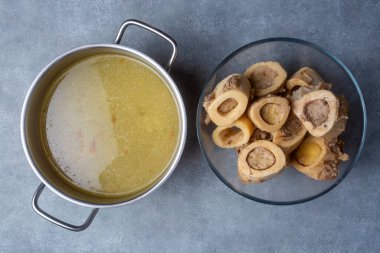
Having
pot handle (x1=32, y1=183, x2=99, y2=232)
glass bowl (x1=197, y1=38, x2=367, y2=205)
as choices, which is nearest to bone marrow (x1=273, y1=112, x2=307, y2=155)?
glass bowl (x1=197, y1=38, x2=367, y2=205)

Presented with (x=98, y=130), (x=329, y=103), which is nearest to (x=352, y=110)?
(x=329, y=103)

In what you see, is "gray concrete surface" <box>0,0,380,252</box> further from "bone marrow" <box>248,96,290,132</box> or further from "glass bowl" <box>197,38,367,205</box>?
"bone marrow" <box>248,96,290,132</box>

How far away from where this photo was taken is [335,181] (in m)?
1.15

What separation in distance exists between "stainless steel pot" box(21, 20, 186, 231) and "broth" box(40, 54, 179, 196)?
28 mm

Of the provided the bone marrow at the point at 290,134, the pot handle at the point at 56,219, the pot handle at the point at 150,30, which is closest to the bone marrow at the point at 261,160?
the bone marrow at the point at 290,134

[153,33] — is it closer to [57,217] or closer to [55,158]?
[55,158]

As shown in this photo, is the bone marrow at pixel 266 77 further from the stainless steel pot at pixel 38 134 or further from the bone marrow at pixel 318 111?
the stainless steel pot at pixel 38 134

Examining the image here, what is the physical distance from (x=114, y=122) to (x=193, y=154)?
8.8 inches

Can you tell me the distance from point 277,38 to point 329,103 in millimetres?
215

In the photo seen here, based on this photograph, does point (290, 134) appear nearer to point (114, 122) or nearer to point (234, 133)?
point (234, 133)

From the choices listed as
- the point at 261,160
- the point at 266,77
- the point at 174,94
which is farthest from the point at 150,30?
the point at 261,160

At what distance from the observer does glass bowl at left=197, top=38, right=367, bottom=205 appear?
1.16 meters

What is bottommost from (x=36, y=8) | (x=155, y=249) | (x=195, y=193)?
(x=155, y=249)

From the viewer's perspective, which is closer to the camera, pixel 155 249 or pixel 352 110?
pixel 352 110
